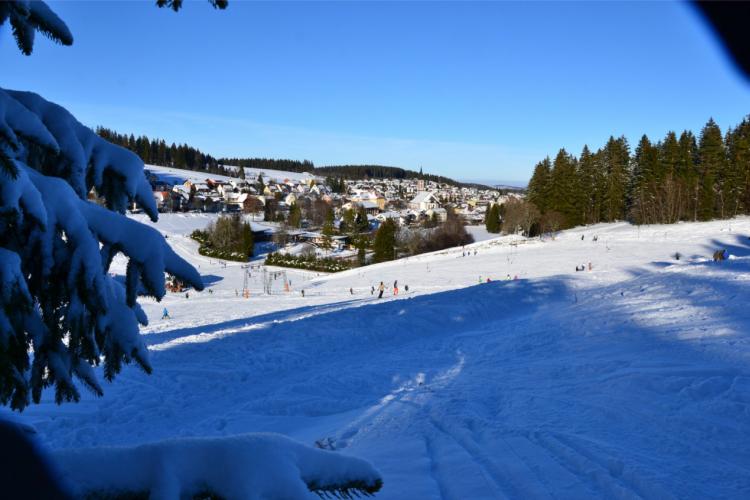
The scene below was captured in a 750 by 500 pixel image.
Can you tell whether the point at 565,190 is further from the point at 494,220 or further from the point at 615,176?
the point at 494,220

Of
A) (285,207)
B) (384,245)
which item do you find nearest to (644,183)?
(384,245)

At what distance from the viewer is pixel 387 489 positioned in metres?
4.93

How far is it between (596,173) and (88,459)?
64225 millimetres

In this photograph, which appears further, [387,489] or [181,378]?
[181,378]

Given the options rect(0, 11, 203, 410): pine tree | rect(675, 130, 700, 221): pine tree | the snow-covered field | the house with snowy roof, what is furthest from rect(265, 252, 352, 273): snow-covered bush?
the house with snowy roof

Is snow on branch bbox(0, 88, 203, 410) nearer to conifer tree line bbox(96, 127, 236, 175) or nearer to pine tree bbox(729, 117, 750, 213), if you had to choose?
pine tree bbox(729, 117, 750, 213)

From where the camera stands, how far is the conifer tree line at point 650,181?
5309cm

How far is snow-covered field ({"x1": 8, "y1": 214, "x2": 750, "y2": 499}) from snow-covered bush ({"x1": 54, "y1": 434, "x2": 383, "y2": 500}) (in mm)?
3801

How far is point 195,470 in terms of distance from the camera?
138cm

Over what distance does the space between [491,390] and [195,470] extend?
812 cm

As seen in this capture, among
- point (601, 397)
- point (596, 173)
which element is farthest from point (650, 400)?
point (596, 173)

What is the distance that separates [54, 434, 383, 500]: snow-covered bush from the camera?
1.32 metres

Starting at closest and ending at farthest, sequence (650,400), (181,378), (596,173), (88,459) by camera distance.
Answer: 1. (88,459)
2. (650,400)
3. (181,378)
4. (596,173)

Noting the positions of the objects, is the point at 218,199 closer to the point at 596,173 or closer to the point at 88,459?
the point at 596,173
